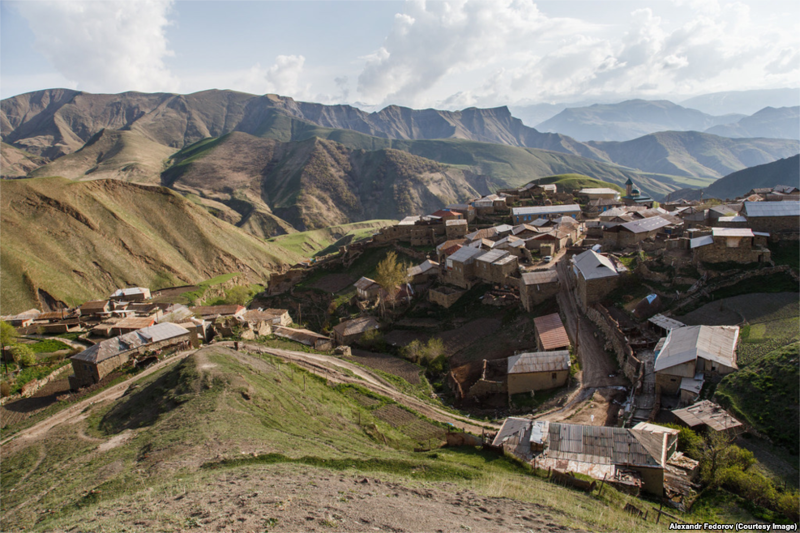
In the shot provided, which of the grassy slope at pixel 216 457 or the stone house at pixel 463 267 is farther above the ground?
the stone house at pixel 463 267

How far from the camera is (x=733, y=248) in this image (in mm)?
28000

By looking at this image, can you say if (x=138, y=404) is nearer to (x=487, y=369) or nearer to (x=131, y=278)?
(x=487, y=369)

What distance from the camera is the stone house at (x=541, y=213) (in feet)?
198

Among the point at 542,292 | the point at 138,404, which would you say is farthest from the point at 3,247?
the point at 542,292

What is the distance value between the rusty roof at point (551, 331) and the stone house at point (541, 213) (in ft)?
104

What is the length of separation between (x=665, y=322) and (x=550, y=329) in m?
6.89

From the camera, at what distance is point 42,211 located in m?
73.8

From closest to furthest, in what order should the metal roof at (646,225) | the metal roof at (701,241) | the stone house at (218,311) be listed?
the metal roof at (701,241) → the metal roof at (646,225) → the stone house at (218,311)

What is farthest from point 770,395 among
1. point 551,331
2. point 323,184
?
point 323,184

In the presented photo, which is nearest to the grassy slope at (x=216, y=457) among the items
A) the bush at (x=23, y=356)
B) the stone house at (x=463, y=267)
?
the bush at (x=23, y=356)

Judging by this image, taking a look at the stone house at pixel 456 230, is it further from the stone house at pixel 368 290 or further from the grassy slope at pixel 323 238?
the grassy slope at pixel 323 238

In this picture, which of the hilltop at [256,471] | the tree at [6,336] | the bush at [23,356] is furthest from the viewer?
the tree at [6,336]

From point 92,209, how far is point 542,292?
85963mm

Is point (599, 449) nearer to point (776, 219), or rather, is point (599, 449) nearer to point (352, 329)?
point (776, 219)
